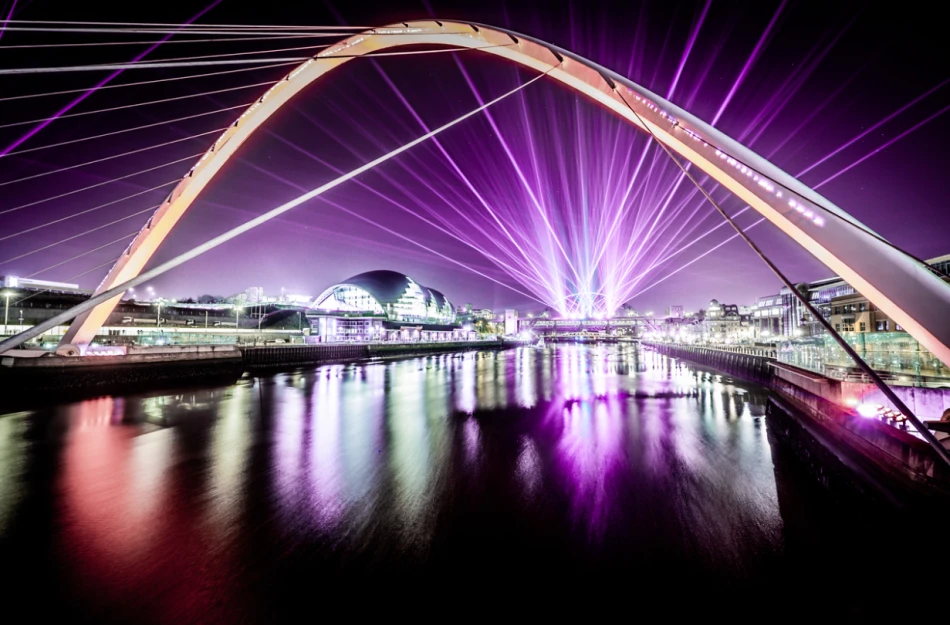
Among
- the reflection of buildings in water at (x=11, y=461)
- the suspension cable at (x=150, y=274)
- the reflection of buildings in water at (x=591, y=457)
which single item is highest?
the suspension cable at (x=150, y=274)

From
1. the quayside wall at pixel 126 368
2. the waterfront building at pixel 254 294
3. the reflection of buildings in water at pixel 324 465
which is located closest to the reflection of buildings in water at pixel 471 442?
the reflection of buildings in water at pixel 324 465

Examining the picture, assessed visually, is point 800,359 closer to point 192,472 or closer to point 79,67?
point 192,472

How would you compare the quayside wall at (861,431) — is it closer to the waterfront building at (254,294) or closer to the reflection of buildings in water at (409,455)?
the reflection of buildings in water at (409,455)

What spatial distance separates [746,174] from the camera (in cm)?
590

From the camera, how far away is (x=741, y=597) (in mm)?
3312

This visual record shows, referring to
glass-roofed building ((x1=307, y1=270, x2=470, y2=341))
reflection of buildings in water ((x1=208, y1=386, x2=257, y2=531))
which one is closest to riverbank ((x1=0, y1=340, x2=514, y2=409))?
reflection of buildings in water ((x1=208, y1=386, x2=257, y2=531))

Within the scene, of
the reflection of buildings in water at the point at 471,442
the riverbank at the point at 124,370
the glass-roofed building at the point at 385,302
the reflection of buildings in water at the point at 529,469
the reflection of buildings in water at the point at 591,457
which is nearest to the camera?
the reflection of buildings in water at the point at 591,457

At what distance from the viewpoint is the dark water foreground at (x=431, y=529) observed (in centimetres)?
327

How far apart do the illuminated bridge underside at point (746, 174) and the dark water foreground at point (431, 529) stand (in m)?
2.69

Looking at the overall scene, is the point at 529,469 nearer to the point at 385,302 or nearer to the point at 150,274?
the point at 150,274

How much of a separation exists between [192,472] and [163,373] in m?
18.6

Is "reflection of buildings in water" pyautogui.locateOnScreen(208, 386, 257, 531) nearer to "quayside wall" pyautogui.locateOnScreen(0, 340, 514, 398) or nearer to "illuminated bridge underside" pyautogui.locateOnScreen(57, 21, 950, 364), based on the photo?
"illuminated bridge underside" pyautogui.locateOnScreen(57, 21, 950, 364)

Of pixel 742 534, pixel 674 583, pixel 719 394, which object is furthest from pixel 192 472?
pixel 719 394

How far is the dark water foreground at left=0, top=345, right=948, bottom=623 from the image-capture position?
129 inches
